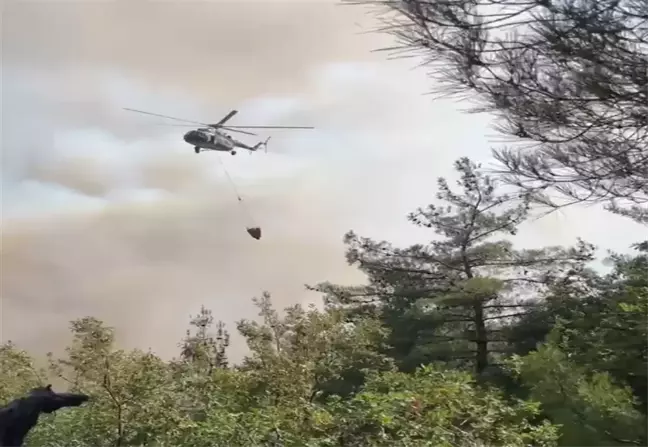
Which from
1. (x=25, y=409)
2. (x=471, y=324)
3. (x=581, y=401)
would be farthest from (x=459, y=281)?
(x=25, y=409)

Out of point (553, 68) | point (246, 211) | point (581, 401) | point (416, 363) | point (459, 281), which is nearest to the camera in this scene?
point (553, 68)

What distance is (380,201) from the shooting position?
3.07m

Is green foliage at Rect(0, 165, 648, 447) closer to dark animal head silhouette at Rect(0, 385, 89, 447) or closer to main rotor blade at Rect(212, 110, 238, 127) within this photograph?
dark animal head silhouette at Rect(0, 385, 89, 447)

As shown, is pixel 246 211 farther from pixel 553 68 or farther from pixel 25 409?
pixel 553 68

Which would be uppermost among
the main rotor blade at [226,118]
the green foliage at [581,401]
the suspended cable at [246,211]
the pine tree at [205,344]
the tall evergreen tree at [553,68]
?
the main rotor blade at [226,118]

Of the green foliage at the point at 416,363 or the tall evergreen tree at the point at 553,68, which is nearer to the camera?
the tall evergreen tree at the point at 553,68

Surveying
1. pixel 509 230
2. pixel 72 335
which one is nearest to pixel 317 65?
pixel 509 230

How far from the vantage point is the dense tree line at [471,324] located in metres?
1.45

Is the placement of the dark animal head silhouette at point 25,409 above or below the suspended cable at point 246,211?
below

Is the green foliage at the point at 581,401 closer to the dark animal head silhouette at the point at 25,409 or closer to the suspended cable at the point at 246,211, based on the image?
the suspended cable at the point at 246,211

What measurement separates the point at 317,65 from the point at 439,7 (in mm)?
1546

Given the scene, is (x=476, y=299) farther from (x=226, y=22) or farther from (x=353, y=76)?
(x=226, y=22)

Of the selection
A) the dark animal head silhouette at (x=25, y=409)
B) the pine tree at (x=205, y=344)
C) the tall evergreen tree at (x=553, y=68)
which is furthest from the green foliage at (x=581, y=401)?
the dark animal head silhouette at (x=25, y=409)

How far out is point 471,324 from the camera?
351cm
